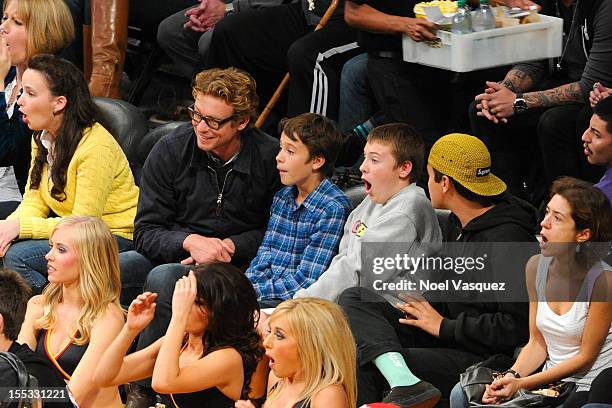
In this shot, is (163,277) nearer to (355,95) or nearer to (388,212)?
(388,212)

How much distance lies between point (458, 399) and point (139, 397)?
54.2 inches

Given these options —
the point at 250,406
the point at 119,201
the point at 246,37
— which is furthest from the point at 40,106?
the point at 250,406

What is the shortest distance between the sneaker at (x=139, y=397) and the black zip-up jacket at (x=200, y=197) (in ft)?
2.05

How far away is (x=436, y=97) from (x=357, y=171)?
0.53m

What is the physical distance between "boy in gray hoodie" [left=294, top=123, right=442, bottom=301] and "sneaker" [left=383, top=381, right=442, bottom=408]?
2.03 ft

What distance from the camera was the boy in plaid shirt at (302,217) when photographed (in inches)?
218

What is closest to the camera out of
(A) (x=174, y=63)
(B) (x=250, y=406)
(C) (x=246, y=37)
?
(B) (x=250, y=406)

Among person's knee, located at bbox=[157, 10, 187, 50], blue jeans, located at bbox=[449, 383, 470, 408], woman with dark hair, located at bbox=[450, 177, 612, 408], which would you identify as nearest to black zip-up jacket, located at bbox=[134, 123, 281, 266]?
blue jeans, located at bbox=[449, 383, 470, 408]

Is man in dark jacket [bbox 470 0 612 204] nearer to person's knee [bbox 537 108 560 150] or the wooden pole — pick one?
person's knee [bbox 537 108 560 150]

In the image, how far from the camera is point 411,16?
638 centimetres

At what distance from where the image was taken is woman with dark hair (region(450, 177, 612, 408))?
4.66m

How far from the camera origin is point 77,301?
5.27m

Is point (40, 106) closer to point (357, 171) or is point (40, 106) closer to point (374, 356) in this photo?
A: point (357, 171)

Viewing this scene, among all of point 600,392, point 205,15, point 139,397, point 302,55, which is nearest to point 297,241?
point 139,397
